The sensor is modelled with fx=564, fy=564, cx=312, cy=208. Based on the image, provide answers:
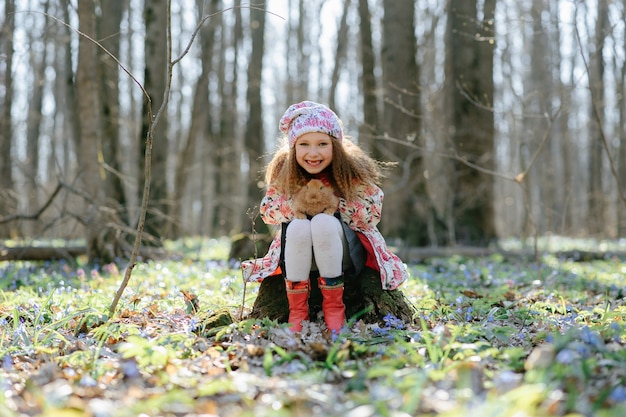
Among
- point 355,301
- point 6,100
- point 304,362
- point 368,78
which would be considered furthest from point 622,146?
point 304,362

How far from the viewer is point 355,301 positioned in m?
3.42

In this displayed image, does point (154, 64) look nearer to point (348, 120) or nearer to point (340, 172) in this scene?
point (348, 120)

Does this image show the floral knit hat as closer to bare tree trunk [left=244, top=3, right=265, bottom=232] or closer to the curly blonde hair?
the curly blonde hair

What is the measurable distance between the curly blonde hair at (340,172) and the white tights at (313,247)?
29 centimetres

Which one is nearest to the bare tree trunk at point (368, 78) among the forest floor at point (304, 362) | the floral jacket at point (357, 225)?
the forest floor at point (304, 362)

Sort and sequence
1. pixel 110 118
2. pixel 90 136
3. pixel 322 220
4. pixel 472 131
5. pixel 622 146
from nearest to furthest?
pixel 322 220
pixel 90 136
pixel 110 118
pixel 472 131
pixel 622 146

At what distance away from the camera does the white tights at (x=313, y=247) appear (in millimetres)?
3074

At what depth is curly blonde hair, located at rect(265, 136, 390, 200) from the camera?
10.9ft

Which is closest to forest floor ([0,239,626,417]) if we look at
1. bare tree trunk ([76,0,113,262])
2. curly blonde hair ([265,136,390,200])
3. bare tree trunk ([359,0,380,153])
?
curly blonde hair ([265,136,390,200])

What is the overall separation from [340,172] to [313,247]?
0.50 m

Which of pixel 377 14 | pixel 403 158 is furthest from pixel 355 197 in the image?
pixel 377 14

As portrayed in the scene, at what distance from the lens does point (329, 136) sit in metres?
3.33

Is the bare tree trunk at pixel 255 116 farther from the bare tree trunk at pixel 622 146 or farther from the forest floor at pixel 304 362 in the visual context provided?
the bare tree trunk at pixel 622 146

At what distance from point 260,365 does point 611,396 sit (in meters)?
1.39
